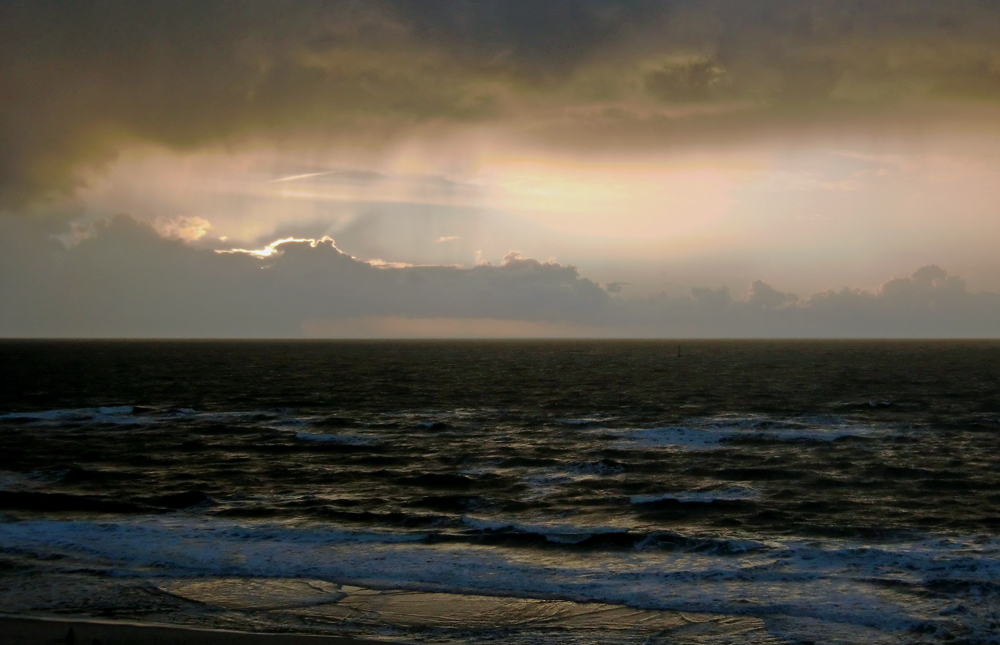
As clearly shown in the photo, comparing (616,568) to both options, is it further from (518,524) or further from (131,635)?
(131,635)

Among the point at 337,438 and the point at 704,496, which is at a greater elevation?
the point at 704,496

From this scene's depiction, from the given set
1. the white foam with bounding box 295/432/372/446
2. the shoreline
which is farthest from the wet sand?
the white foam with bounding box 295/432/372/446

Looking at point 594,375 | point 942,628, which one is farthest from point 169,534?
point 594,375

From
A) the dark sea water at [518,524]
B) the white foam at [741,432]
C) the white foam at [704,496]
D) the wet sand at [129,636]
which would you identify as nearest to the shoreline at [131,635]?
the wet sand at [129,636]

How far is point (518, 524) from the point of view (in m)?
27.2

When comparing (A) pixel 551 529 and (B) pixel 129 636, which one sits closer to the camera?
(B) pixel 129 636

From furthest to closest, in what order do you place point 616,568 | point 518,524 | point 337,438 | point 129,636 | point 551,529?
point 337,438 → point 518,524 → point 551,529 → point 616,568 → point 129,636

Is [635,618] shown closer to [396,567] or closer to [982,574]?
[396,567]

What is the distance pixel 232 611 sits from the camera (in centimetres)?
1856

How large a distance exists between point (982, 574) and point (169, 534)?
80.2 feet

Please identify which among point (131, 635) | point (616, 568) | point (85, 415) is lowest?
point (85, 415)

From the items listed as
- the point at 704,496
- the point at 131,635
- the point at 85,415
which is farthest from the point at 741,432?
the point at 85,415

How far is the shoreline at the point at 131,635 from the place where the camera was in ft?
53.0

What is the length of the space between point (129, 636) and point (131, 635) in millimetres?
95
